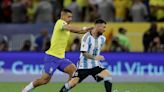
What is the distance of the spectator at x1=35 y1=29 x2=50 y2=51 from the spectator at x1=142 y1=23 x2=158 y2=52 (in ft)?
11.2

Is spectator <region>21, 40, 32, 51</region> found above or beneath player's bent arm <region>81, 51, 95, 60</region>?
beneath

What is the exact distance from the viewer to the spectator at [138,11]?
23094mm

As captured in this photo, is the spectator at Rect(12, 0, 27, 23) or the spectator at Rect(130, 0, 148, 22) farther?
the spectator at Rect(12, 0, 27, 23)

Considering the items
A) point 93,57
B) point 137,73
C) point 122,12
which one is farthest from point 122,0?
point 93,57

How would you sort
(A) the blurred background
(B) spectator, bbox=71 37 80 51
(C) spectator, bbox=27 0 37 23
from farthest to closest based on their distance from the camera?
1. (C) spectator, bbox=27 0 37 23
2. (B) spectator, bbox=71 37 80 51
3. (A) the blurred background

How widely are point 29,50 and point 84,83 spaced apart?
3905mm

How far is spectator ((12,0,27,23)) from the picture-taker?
76.8 feet

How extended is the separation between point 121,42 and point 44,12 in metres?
3.06

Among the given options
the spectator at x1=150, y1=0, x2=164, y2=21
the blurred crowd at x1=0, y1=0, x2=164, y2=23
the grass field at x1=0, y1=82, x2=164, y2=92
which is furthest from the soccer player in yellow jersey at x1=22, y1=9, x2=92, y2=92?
the spectator at x1=150, y1=0, x2=164, y2=21

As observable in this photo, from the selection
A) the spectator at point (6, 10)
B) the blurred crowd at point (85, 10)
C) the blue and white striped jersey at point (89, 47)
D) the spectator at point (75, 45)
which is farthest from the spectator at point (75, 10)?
the blue and white striped jersey at point (89, 47)

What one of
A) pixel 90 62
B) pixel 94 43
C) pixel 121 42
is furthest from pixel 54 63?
pixel 121 42

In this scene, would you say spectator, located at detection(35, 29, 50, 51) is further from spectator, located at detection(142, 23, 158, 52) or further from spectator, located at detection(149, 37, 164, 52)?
spectator, located at detection(149, 37, 164, 52)

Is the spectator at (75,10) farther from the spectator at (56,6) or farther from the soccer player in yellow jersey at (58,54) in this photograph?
the soccer player in yellow jersey at (58,54)

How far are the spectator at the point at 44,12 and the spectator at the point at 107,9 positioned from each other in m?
1.85
